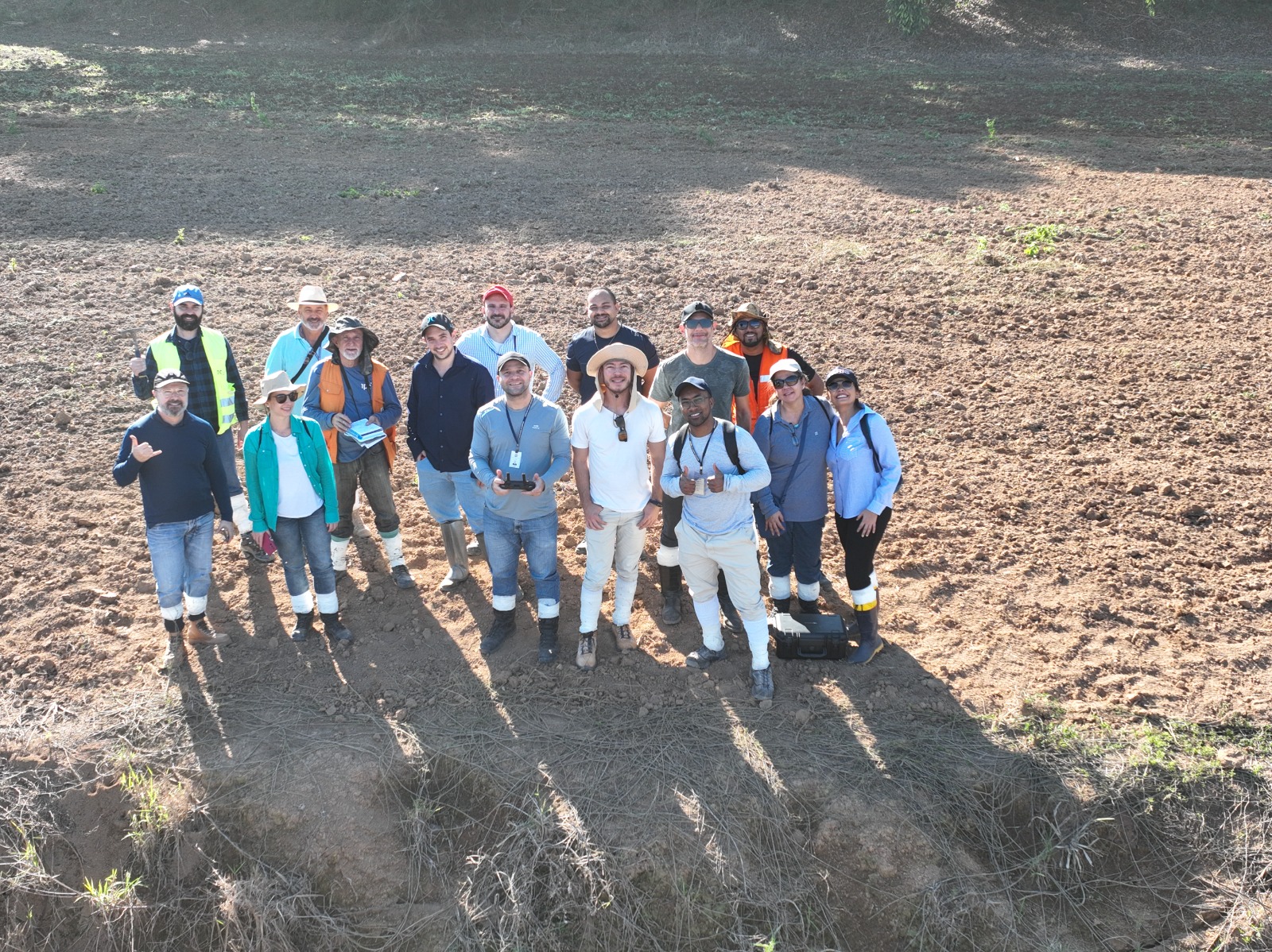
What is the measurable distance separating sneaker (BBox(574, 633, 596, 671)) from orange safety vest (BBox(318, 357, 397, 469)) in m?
2.08

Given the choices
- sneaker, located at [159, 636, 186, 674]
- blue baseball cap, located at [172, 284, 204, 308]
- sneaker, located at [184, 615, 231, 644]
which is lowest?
sneaker, located at [159, 636, 186, 674]

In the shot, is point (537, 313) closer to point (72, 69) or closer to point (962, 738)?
point (962, 738)

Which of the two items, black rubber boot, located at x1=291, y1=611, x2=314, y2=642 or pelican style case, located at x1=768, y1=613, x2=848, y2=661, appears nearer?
pelican style case, located at x1=768, y1=613, x2=848, y2=661

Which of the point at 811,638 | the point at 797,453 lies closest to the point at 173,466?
the point at 797,453

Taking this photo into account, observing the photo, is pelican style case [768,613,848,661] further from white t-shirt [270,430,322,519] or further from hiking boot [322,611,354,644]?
white t-shirt [270,430,322,519]

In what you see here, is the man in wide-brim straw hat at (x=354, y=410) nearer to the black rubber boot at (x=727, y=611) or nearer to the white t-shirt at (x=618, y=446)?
the white t-shirt at (x=618, y=446)

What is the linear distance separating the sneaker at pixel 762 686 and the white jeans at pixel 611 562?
95 centimetres

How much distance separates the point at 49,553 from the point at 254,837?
10.8 ft

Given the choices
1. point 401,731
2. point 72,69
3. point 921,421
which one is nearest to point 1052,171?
point 921,421

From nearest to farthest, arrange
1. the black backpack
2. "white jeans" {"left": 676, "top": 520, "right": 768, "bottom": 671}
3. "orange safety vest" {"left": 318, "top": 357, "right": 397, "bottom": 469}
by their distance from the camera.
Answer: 1. the black backpack
2. "white jeans" {"left": 676, "top": 520, "right": 768, "bottom": 671}
3. "orange safety vest" {"left": 318, "top": 357, "right": 397, "bottom": 469}

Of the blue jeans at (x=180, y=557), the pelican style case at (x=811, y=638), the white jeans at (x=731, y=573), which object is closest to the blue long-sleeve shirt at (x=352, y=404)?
the blue jeans at (x=180, y=557)

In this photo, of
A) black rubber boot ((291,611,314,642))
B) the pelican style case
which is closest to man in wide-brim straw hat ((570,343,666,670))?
the pelican style case

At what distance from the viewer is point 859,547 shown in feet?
20.5

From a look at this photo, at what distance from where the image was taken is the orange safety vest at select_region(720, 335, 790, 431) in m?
6.91
